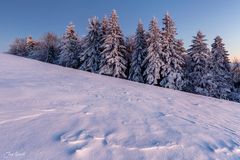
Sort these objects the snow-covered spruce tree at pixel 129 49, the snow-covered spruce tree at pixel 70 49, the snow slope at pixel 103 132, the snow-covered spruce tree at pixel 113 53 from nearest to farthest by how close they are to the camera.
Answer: the snow slope at pixel 103 132 → the snow-covered spruce tree at pixel 113 53 → the snow-covered spruce tree at pixel 129 49 → the snow-covered spruce tree at pixel 70 49

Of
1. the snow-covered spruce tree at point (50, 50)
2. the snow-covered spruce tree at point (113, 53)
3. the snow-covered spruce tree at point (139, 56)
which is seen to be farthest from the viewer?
the snow-covered spruce tree at point (50, 50)

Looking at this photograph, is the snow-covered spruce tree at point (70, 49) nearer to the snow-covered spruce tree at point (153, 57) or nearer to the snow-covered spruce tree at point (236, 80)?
the snow-covered spruce tree at point (153, 57)

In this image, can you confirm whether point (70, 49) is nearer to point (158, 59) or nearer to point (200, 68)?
point (158, 59)

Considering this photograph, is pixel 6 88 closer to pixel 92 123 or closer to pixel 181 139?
pixel 92 123

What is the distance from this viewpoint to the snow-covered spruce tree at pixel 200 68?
840 inches

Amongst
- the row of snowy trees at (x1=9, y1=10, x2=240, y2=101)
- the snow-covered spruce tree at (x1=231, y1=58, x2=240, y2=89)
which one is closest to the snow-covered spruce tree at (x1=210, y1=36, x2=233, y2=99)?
the row of snowy trees at (x1=9, y1=10, x2=240, y2=101)

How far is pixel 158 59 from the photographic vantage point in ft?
72.2

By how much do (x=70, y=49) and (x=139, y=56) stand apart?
9256mm

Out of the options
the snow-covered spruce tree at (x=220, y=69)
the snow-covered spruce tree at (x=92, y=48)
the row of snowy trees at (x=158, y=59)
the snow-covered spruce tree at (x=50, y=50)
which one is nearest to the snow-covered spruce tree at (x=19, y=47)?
the snow-covered spruce tree at (x=50, y=50)

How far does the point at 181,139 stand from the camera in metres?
3.54

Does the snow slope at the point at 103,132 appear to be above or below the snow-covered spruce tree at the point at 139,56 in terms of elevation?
below

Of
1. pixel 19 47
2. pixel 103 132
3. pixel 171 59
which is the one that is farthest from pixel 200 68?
pixel 19 47

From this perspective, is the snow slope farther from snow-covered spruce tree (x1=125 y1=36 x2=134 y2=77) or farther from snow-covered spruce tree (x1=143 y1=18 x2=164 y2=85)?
snow-covered spruce tree (x1=125 y1=36 x2=134 y2=77)

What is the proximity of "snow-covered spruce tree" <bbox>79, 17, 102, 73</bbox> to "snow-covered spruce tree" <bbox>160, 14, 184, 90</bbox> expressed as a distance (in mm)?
7740
